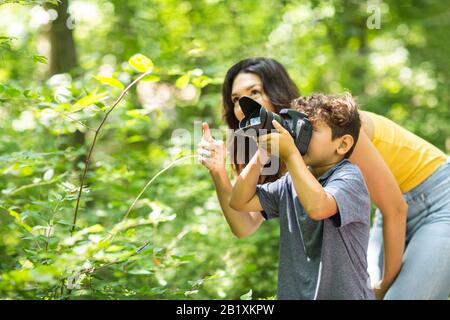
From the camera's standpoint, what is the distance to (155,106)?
446 centimetres

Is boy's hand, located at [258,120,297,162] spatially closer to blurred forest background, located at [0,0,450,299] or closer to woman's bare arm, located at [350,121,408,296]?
woman's bare arm, located at [350,121,408,296]

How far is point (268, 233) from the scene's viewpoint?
14.6ft

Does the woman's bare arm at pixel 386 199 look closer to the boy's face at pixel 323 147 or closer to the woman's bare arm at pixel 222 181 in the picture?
the boy's face at pixel 323 147

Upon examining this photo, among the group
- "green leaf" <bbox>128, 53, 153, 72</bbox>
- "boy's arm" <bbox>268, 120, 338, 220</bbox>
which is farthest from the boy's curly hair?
"green leaf" <bbox>128, 53, 153, 72</bbox>

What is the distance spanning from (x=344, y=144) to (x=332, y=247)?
0.37m

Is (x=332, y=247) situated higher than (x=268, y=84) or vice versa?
(x=268, y=84)

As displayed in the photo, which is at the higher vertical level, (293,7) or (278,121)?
(293,7)

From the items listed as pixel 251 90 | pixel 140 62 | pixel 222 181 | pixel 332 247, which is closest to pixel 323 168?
pixel 332 247

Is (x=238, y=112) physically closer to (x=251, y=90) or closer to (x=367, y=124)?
(x=251, y=90)

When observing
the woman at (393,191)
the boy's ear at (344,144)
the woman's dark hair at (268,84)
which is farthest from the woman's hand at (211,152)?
the boy's ear at (344,144)

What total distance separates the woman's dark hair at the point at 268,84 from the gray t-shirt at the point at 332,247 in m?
0.46
